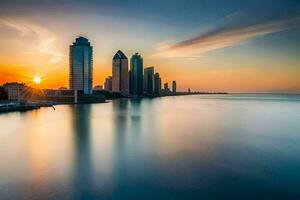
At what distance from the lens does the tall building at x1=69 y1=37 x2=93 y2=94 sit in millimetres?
182375

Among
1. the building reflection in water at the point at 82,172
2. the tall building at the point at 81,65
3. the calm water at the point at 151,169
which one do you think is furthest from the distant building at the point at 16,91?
the building reflection in water at the point at 82,172

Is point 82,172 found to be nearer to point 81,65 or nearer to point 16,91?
point 16,91

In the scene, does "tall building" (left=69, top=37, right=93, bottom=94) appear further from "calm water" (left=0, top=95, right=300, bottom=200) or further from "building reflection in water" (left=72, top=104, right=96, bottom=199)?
"building reflection in water" (left=72, top=104, right=96, bottom=199)

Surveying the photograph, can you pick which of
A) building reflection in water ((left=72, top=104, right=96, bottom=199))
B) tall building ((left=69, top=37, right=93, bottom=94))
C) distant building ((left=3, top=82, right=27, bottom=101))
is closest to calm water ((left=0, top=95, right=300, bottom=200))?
building reflection in water ((left=72, top=104, right=96, bottom=199))

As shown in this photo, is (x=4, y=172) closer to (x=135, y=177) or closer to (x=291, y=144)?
(x=135, y=177)

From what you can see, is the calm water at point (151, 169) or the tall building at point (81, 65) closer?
the calm water at point (151, 169)

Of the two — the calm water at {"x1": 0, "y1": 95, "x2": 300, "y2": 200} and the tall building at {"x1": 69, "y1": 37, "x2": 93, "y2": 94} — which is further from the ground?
the tall building at {"x1": 69, "y1": 37, "x2": 93, "y2": 94}

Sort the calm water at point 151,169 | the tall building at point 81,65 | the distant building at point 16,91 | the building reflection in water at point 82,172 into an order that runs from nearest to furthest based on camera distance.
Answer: the building reflection in water at point 82,172
the calm water at point 151,169
the distant building at point 16,91
the tall building at point 81,65

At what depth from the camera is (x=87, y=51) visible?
7210 inches

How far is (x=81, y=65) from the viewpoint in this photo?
186000 mm

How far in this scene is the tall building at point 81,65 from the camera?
182 metres

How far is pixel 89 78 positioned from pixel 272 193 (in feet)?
609

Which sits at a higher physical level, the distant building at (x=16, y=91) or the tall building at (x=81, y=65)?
the tall building at (x=81, y=65)

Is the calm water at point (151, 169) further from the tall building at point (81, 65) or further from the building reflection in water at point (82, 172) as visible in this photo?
the tall building at point (81, 65)
